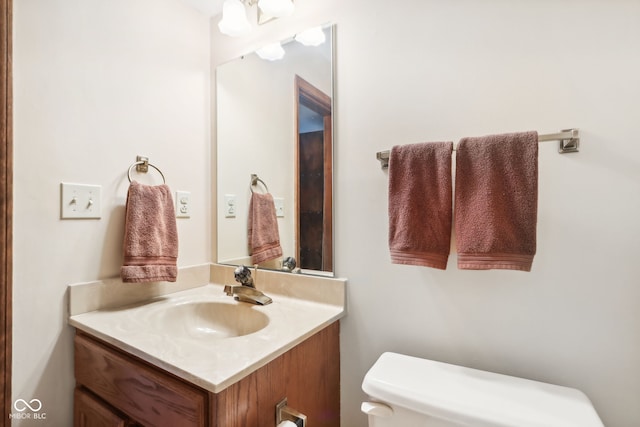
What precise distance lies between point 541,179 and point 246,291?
3.29 ft

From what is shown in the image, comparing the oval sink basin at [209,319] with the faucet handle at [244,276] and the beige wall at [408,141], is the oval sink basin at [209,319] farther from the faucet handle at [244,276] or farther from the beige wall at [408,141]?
the beige wall at [408,141]

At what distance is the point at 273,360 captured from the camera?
0.73m

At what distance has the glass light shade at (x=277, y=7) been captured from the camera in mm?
1107

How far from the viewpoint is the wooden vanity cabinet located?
2.08 feet

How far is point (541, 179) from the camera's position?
0.78m

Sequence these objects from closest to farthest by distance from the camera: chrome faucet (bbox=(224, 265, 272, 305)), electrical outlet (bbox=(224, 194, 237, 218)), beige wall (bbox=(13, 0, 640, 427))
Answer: beige wall (bbox=(13, 0, 640, 427))
chrome faucet (bbox=(224, 265, 272, 305))
electrical outlet (bbox=(224, 194, 237, 218))

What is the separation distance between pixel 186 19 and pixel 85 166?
2.71 ft

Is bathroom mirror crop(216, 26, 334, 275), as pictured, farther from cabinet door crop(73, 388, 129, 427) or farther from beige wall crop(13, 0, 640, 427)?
cabinet door crop(73, 388, 129, 427)

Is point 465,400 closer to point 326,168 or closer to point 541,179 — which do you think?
point 541,179

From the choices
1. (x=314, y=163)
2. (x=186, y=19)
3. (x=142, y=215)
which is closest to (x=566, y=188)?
(x=314, y=163)

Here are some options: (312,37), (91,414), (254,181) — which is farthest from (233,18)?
(91,414)

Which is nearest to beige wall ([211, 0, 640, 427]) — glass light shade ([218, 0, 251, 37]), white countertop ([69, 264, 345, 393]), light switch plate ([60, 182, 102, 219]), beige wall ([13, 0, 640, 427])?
beige wall ([13, 0, 640, 427])

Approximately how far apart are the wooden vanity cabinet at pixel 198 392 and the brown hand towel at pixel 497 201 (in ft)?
1.76

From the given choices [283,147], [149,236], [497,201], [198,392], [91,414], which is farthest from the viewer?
[283,147]
